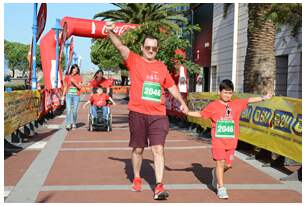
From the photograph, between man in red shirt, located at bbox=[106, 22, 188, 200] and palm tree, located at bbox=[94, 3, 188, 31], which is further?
palm tree, located at bbox=[94, 3, 188, 31]

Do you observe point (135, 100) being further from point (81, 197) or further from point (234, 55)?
point (234, 55)

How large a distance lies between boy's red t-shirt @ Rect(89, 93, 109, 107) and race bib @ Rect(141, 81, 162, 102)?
7.86 m

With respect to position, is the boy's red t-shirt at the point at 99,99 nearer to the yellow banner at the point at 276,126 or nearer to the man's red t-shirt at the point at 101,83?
the man's red t-shirt at the point at 101,83

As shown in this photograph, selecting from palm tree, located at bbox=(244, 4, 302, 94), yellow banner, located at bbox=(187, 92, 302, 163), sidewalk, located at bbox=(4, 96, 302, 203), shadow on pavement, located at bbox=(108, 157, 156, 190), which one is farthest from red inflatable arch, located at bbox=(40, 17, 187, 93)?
shadow on pavement, located at bbox=(108, 157, 156, 190)

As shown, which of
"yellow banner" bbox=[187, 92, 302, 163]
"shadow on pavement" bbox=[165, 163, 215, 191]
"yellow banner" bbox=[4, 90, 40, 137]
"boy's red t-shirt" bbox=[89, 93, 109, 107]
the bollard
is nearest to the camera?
"shadow on pavement" bbox=[165, 163, 215, 191]

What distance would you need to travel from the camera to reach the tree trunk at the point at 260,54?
41.5ft

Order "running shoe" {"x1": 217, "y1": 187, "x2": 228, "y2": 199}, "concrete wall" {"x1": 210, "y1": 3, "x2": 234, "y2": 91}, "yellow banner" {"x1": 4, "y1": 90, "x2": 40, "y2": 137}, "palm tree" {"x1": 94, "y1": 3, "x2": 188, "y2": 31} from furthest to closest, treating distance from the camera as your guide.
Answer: "palm tree" {"x1": 94, "y1": 3, "x2": 188, "y2": 31}
"concrete wall" {"x1": 210, "y1": 3, "x2": 234, "y2": 91}
"yellow banner" {"x1": 4, "y1": 90, "x2": 40, "y2": 137}
"running shoe" {"x1": 217, "y1": 187, "x2": 228, "y2": 199}

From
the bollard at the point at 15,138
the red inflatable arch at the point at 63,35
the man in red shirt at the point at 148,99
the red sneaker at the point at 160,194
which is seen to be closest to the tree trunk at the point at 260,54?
the bollard at the point at 15,138

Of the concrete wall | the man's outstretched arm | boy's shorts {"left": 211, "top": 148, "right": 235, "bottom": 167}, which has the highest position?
the concrete wall

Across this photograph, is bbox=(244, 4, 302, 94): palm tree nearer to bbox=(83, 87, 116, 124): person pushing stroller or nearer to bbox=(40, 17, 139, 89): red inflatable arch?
Result: bbox=(83, 87, 116, 124): person pushing stroller

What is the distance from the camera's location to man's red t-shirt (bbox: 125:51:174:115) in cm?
598

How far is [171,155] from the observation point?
9.45 m

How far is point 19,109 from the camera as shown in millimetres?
11047

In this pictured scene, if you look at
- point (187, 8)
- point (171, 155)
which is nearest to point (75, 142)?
point (171, 155)
